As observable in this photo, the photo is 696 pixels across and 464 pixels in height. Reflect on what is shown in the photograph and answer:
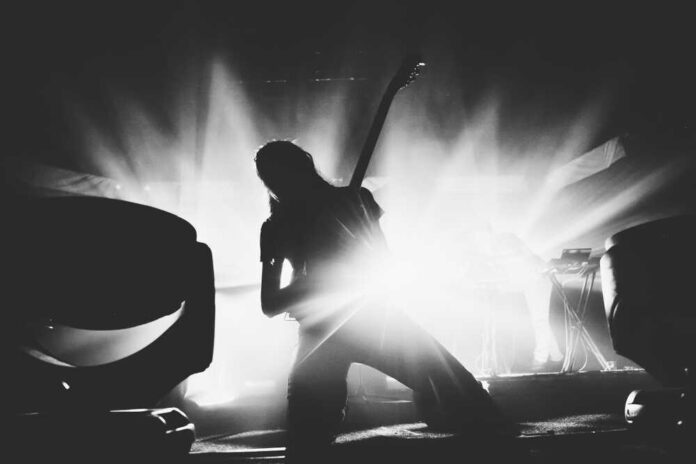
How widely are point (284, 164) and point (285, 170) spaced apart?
0.08 ft

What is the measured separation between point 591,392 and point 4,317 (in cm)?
374

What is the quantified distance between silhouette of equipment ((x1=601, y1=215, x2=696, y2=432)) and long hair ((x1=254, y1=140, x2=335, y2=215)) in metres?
1.12

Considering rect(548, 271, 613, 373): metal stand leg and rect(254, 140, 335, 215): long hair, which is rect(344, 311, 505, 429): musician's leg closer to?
rect(254, 140, 335, 215): long hair

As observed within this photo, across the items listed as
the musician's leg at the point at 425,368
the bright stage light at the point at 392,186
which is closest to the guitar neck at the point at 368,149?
the musician's leg at the point at 425,368

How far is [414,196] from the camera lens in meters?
6.24

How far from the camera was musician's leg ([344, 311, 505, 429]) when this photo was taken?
4.25 ft

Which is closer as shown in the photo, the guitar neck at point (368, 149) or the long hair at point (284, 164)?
the long hair at point (284, 164)

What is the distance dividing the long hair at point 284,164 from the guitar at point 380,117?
0.18 m

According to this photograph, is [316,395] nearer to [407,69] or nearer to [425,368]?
[425,368]

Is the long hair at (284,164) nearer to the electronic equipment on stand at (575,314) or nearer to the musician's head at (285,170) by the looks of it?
the musician's head at (285,170)

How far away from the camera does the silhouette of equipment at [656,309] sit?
3.69ft

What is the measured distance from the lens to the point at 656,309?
1265 mm

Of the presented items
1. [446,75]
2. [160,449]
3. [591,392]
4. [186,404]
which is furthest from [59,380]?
[446,75]

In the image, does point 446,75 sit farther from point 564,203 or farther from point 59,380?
point 59,380
